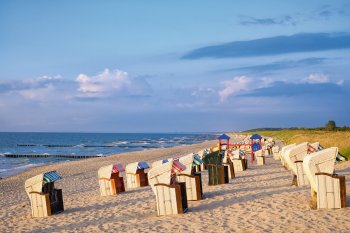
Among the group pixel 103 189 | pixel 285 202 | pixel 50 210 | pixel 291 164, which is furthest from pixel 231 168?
pixel 50 210

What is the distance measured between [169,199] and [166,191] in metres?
0.20

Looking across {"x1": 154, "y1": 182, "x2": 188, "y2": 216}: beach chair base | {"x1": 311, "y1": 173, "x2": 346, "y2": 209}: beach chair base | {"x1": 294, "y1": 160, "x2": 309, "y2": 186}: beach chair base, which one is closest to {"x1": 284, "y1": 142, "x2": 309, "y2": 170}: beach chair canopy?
{"x1": 294, "y1": 160, "x2": 309, "y2": 186}: beach chair base

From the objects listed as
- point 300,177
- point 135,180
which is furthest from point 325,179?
point 135,180

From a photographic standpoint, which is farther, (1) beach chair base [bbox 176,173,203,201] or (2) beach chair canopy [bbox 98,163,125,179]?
(2) beach chair canopy [bbox 98,163,125,179]

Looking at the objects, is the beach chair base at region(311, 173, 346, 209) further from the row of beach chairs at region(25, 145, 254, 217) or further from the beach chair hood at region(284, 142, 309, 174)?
the beach chair hood at region(284, 142, 309, 174)

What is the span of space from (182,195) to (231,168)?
254 inches

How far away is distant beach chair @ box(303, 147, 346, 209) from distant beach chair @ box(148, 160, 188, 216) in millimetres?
2858

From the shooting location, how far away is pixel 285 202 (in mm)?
10320

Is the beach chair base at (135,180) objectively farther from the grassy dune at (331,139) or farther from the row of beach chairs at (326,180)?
the grassy dune at (331,139)

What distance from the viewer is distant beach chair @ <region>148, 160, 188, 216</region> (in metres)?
9.76

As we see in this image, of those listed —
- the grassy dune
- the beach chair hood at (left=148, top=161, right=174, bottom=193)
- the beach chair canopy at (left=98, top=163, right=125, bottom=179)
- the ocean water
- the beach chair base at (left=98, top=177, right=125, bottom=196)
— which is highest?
the beach chair hood at (left=148, top=161, right=174, bottom=193)

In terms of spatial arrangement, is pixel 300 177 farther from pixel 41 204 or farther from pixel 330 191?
pixel 41 204

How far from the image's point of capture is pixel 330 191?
9039 millimetres

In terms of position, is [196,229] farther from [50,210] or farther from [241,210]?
[50,210]
